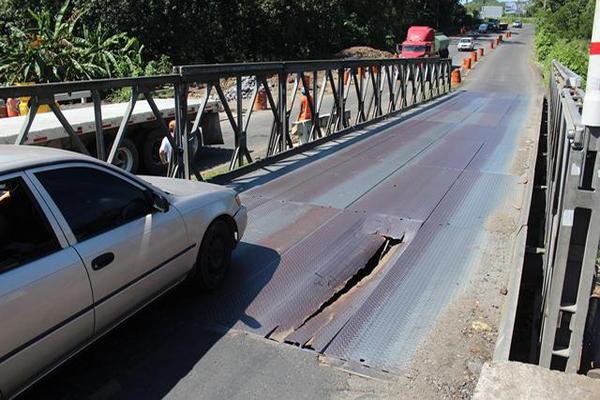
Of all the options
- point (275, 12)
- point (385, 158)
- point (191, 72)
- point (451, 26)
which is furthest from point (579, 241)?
point (451, 26)

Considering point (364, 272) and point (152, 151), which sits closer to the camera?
point (364, 272)

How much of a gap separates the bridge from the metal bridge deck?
0.02m

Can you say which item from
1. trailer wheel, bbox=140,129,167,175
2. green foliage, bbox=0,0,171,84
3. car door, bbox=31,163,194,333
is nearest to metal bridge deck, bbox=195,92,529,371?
car door, bbox=31,163,194,333

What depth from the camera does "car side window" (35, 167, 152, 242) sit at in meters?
3.36

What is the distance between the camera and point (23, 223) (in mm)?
3213

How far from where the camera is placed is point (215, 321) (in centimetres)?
430

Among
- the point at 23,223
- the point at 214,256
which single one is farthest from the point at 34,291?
the point at 214,256

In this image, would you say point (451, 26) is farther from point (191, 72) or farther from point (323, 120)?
point (191, 72)

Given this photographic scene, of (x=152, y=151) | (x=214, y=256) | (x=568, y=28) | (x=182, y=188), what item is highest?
(x=568, y=28)

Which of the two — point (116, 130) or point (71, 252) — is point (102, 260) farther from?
point (116, 130)

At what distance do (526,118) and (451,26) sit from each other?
80483 millimetres

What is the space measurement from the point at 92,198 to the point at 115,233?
0.26m

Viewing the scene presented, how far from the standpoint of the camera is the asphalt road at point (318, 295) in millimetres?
3615

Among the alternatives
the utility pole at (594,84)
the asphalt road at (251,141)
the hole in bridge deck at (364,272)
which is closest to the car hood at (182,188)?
the hole in bridge deck at (364,272)
